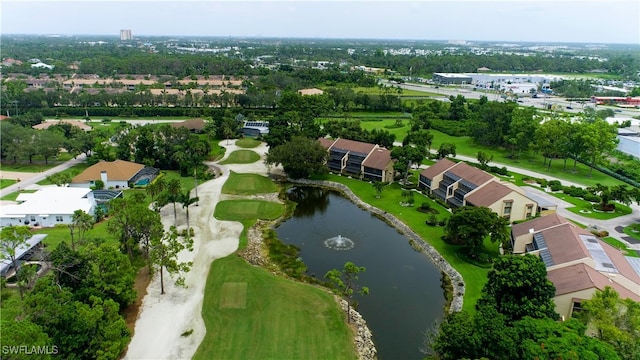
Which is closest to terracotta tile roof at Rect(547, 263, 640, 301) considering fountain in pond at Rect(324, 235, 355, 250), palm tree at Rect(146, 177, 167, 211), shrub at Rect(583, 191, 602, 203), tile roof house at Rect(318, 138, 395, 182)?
fountain in pond at Rect(324, 235, 355, 250)

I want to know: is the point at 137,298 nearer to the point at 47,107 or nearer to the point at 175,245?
the point at 175,245

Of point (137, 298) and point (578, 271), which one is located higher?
point (578, 271)

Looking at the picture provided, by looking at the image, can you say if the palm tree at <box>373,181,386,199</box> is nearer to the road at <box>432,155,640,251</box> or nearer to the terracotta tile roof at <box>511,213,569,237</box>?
the terracotta tile roof at <box>511,213,569,237</box>

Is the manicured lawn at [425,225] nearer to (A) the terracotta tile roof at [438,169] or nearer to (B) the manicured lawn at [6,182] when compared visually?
(A) the terracotta tile roof at [438,169]

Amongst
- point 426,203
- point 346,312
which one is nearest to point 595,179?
point 426,203

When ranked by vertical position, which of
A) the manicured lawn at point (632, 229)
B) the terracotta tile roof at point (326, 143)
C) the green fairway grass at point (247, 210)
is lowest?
the green fairway grass at point (247, 210)

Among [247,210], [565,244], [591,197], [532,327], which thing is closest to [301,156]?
[247,210]

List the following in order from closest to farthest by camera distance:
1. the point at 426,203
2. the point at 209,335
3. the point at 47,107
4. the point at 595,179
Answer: the point at 209,335 → the point at 426,203 → the point at 595,179 → the point at 47,107

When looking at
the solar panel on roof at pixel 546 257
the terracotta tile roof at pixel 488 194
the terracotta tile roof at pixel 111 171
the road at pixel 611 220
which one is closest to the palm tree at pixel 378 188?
the terracotta tile roof at pixel 488 194
